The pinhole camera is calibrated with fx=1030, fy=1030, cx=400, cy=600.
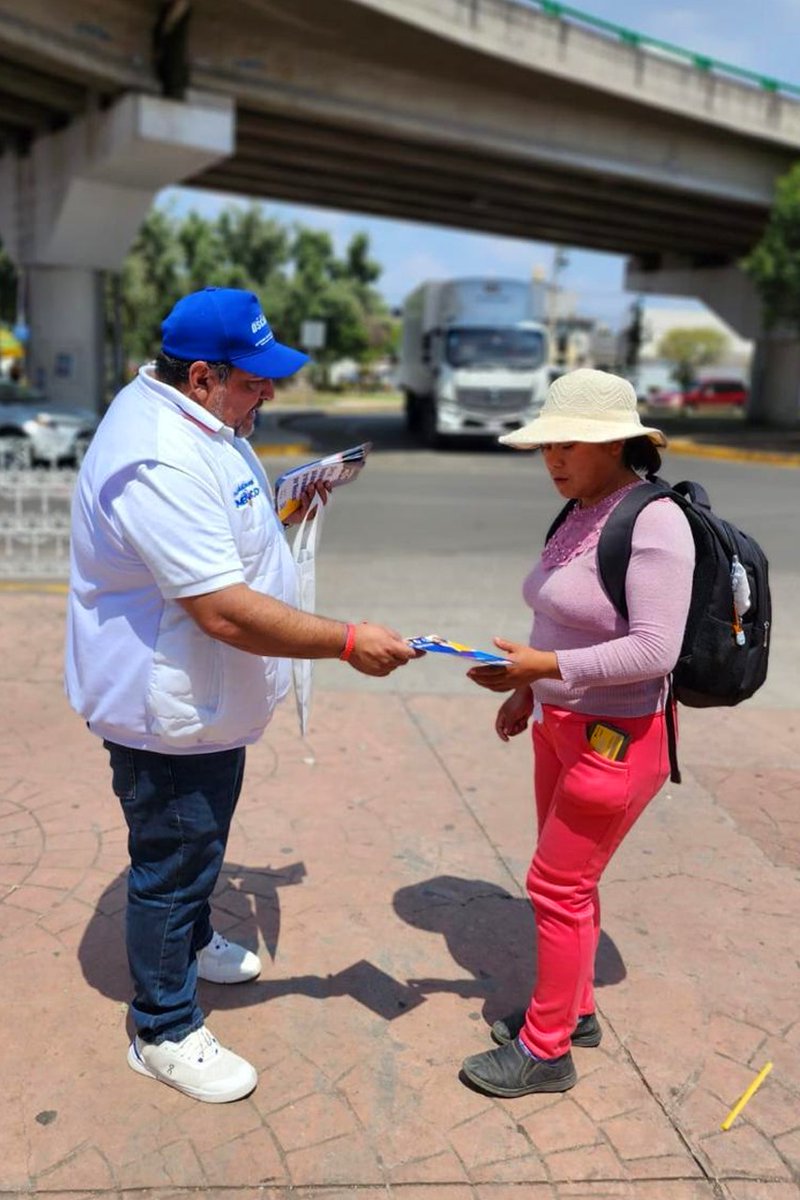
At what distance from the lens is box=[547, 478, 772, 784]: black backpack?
2320 mm

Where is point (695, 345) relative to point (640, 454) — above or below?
above

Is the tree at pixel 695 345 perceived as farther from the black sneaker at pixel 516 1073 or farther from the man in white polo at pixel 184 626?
the man in white polo at pixel 184 626

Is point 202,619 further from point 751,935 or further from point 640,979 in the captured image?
point 751,935

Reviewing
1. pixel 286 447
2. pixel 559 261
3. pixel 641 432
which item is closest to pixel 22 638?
pixel 641 432

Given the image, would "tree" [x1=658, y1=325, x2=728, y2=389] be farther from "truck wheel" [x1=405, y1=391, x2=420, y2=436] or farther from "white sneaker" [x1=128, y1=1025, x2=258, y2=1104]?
"white sneaker" [x1=128, y1=1025, x2=258, y2=1104]

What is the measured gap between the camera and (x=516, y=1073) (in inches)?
101

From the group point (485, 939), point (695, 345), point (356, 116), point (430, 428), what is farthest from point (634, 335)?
point (485, 939)

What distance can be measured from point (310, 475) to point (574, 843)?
116 centimetres

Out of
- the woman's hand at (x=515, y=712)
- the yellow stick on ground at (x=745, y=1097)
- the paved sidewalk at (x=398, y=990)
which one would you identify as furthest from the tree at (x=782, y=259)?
the yellow stick on ground at (x=745, y=1097)

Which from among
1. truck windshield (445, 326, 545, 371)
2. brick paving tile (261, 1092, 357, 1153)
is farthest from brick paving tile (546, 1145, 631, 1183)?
truck windshield (445, 326, 545, 371)

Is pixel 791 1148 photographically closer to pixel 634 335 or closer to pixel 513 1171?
pixel 513 1171

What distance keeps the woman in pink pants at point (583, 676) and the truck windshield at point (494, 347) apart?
2015cm

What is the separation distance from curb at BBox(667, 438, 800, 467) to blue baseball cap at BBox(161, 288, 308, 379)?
20.1 m

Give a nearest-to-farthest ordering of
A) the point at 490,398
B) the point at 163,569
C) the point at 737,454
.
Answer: the point at 163,569, the point at 490,398, the point at 737,454
